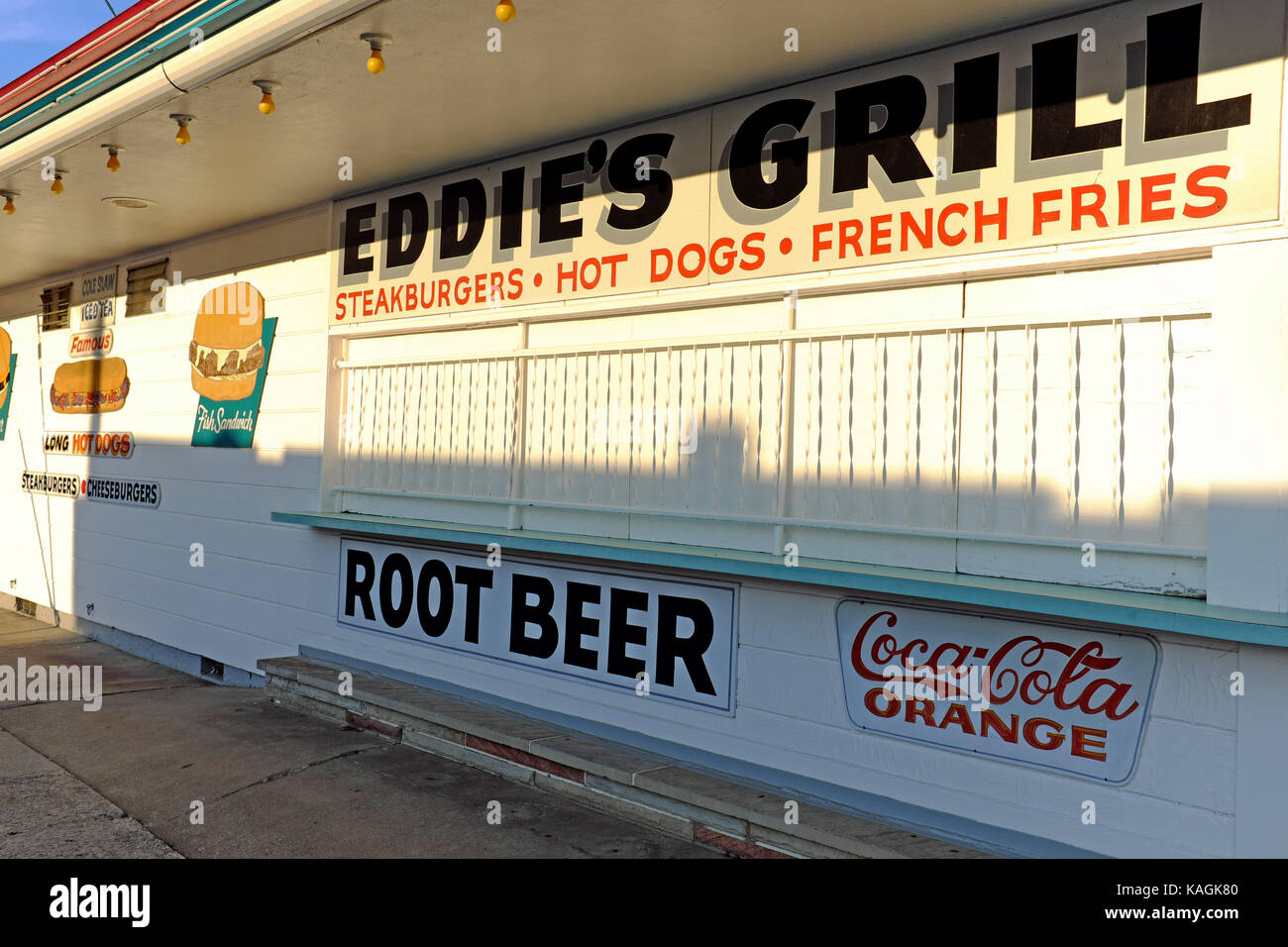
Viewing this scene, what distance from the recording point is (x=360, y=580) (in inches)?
300

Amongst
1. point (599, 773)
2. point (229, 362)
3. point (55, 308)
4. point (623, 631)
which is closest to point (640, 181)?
point (623, 631)

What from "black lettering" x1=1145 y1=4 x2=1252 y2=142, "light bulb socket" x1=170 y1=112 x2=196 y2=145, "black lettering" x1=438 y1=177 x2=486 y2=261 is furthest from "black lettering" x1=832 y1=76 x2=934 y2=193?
"light bulb socket" x1=170 y1=112 x2=196 y2=145

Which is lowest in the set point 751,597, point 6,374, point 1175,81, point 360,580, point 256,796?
point 256,796

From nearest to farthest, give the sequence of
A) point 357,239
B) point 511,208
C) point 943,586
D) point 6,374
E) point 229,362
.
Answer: point 943,586 < point 511,208 < point 357,239 < point 229,362 < point 6,374

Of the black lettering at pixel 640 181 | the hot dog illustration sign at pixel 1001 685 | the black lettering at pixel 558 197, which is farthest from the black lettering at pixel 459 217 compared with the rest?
the hot dog illustration sign at pixel 1001 685

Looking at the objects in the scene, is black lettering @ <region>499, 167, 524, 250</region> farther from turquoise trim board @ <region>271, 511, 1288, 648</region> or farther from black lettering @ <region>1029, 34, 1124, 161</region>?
black lettering @ <region>1029, 34, 1124, 161</region>

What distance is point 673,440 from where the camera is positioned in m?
5.70

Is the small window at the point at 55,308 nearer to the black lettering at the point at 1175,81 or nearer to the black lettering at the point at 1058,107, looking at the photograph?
the black lettering at the point at 1058,107

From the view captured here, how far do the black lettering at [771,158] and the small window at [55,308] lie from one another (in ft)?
31.2

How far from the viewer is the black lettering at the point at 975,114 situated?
451 centimetres

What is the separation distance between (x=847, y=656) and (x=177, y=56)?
470cm

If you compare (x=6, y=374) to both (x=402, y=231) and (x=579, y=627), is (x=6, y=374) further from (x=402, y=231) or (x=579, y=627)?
(x=579, y=627)

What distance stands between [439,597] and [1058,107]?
4.72m

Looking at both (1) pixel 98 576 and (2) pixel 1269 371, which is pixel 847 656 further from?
Result: (1) pixel 98 576
